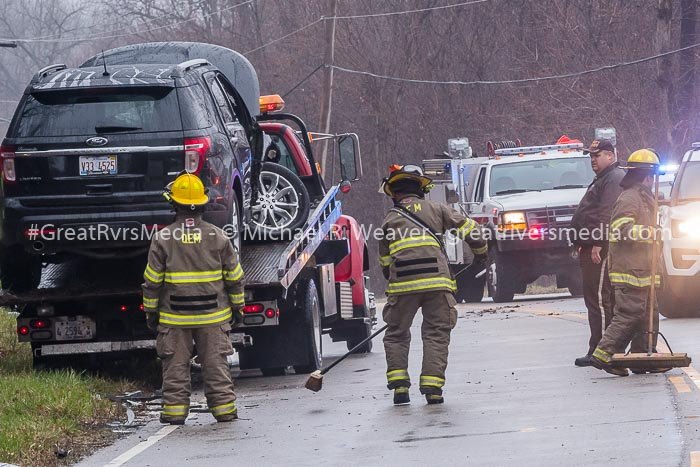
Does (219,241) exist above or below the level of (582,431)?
above

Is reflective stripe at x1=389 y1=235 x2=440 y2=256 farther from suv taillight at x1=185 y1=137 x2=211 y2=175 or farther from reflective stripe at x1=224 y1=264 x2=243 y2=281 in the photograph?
suv taillight at x1=185 y1=137 x2=211 y2=175

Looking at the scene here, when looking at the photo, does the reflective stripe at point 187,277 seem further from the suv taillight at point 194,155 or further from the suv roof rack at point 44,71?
the suv roof rack at point 44,71

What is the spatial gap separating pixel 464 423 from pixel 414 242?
173cm

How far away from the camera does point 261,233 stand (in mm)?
13156

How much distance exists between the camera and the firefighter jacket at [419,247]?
10.5m

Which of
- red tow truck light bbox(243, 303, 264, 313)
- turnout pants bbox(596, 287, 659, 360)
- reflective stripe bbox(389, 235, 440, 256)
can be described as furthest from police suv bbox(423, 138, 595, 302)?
reflective stripe bbox(389, 235, 440, 256)

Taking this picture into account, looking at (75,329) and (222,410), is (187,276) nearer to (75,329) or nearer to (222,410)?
(222,410)

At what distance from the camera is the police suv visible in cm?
2128

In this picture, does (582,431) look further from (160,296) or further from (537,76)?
(537,76)

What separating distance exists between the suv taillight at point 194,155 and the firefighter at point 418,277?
1.60 metres

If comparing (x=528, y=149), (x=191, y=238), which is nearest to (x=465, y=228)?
(x=191, y=238)

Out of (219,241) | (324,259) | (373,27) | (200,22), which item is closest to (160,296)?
(219,241)

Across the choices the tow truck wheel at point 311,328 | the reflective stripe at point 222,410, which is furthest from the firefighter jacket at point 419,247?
the tow truck wheel at point 311,328

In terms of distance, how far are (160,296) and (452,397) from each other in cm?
227
